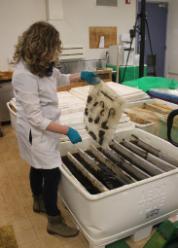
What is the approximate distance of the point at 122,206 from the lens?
130 centimetres

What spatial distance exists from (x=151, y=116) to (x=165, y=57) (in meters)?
4.46

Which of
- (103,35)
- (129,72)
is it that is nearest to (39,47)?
(129,72)

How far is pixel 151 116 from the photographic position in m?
1.99

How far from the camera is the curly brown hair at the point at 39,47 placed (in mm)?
1306

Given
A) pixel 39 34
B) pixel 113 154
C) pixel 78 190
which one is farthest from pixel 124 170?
pixel 39 34

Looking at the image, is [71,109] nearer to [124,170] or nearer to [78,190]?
[124,170]

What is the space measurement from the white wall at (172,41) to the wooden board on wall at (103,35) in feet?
5.63

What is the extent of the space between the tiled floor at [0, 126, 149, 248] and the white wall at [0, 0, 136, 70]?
2107 mm

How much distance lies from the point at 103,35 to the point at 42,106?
11.6ft

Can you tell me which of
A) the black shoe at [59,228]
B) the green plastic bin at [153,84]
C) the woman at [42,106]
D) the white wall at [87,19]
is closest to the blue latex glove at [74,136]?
the woman at [42,106]

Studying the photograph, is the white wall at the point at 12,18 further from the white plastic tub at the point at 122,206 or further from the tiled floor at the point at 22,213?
the white plastic tub at the point at 122,206

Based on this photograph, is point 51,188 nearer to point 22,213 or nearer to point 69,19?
point 22,213

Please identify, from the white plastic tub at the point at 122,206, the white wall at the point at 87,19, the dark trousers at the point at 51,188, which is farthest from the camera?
the white wall at the point at 87,19

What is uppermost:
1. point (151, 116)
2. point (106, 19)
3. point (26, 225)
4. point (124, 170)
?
point (106, 19)
